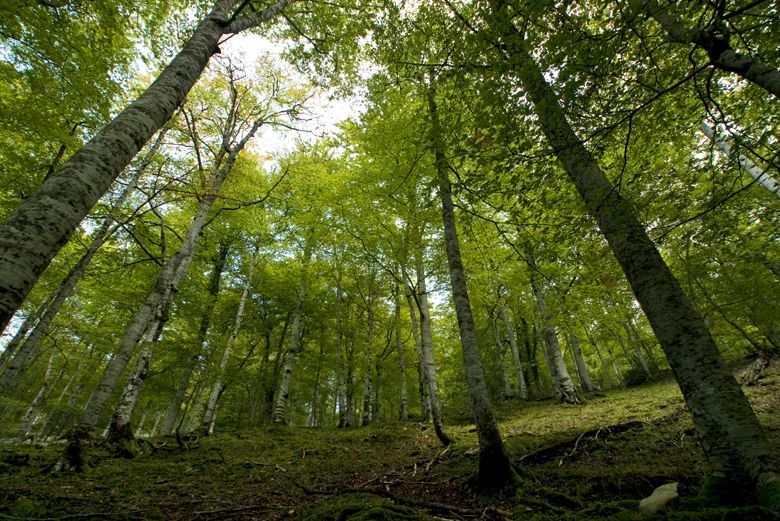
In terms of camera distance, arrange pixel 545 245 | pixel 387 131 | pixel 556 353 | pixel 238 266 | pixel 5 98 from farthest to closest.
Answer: pixel 238 266
pixel 556 353
pixel 387 131
pixel 5 98
pixel 545 245

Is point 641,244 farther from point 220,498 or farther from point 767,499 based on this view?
point 220,498

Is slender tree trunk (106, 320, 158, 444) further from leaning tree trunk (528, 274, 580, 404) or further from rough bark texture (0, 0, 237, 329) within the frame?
leaning tree trunk (528, 274, 580, 404)

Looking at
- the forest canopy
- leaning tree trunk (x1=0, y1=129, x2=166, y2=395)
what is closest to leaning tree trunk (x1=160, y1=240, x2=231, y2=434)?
the forest canopy

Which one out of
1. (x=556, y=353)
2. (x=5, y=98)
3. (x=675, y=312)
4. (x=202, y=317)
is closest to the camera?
(x=675, y=312)

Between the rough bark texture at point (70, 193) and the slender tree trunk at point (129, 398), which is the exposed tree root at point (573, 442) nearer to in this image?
the rough bark texture at point (70, 193)

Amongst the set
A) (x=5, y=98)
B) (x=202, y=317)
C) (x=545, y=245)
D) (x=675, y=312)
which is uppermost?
(x=5, y=98)

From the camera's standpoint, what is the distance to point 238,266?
18.4 meters

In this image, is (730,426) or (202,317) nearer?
(730,426)

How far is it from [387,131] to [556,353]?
10893mm

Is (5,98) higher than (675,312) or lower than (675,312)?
higher

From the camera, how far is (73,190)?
2.50m

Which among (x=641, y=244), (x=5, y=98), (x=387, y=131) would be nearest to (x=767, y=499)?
(x=641, y=244)

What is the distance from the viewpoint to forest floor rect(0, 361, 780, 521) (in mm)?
3590

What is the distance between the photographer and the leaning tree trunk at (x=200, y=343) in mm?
12053
